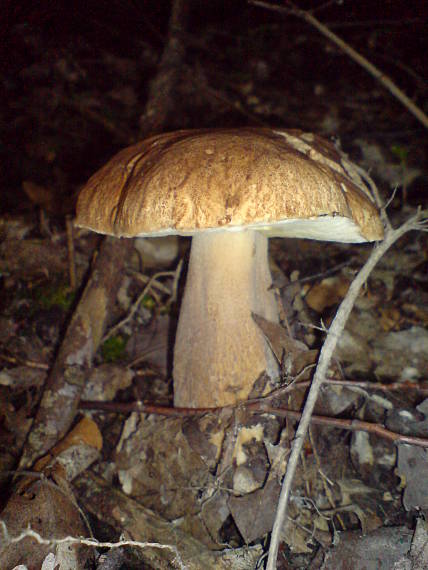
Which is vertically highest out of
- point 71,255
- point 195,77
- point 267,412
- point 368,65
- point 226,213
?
point 195,77

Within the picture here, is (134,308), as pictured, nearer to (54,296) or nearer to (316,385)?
(54,296)

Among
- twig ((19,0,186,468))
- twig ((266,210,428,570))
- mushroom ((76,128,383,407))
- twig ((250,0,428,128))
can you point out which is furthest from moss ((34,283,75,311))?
twig ((250,0,428,128))

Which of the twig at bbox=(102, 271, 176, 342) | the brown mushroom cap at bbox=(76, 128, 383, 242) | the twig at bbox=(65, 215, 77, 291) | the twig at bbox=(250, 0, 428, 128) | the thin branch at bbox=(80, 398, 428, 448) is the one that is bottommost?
the thin branch at bbox=(80, 398, 428, 448)

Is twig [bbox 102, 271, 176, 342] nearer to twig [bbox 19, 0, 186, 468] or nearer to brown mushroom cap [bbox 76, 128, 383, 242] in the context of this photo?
twig [bbox 19, 0, 186, 468]

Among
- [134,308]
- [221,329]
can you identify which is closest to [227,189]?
[221,329]

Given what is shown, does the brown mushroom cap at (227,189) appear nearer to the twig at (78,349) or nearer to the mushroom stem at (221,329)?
the mushroom stem at (221,329)

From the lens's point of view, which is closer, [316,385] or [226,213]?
[226,213]

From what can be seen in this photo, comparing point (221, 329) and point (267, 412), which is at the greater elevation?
point (221, 329)

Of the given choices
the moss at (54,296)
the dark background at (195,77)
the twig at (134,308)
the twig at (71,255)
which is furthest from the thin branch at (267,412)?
the dark background at (195,77)
